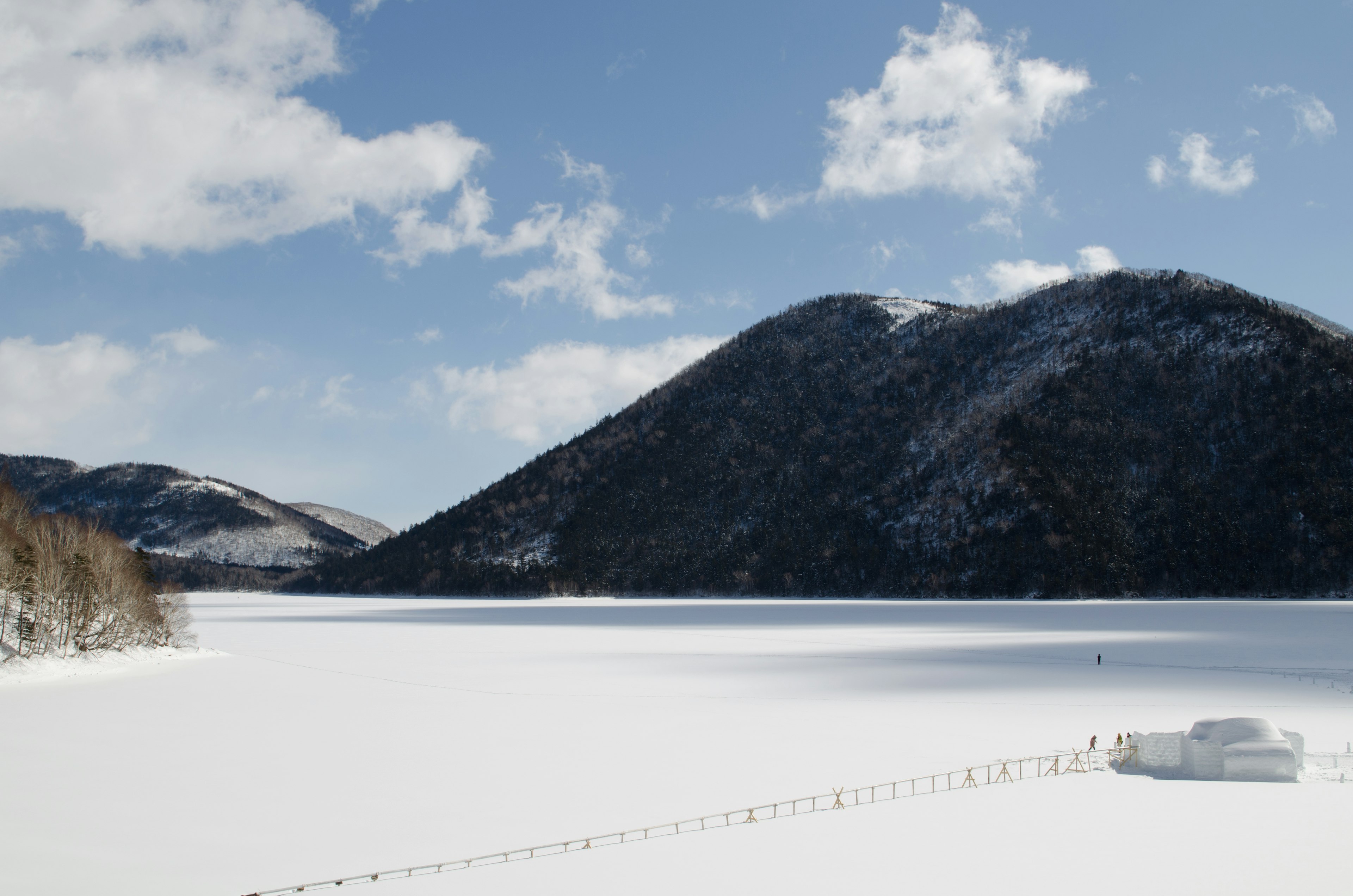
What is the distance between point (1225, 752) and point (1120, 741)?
2.18 metres

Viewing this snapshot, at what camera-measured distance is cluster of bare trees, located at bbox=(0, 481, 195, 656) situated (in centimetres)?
3962

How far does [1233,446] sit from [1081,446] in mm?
20987

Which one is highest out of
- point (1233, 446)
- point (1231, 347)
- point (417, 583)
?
point (1231, 347)

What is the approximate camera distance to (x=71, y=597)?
41312 millimetres

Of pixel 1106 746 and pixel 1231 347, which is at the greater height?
pixel 1231 347

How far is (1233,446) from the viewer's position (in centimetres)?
A: 13475

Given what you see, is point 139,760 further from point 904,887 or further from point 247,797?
point 904,887

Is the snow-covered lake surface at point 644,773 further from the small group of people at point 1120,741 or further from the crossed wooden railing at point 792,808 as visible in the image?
the small group of people at point 1120,741

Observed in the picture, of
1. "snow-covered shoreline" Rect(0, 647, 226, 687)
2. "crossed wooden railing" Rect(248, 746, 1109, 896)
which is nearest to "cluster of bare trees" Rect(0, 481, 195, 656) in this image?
"snow-covered shoreline" Rect(0, 647, 226, 687)

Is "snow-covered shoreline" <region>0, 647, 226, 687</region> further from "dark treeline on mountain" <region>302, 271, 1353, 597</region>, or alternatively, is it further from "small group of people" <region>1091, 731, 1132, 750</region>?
"dark treeline on mountain" <region>302, 271, 1353, 597</region>

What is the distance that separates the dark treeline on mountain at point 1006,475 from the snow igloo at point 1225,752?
113m

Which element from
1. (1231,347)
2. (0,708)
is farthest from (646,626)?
(1231,347)

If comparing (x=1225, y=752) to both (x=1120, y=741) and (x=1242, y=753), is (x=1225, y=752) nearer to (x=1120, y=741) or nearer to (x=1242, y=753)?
(x=1242, y=753)

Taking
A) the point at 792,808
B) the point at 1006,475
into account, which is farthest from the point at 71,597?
the point at 1006,475
